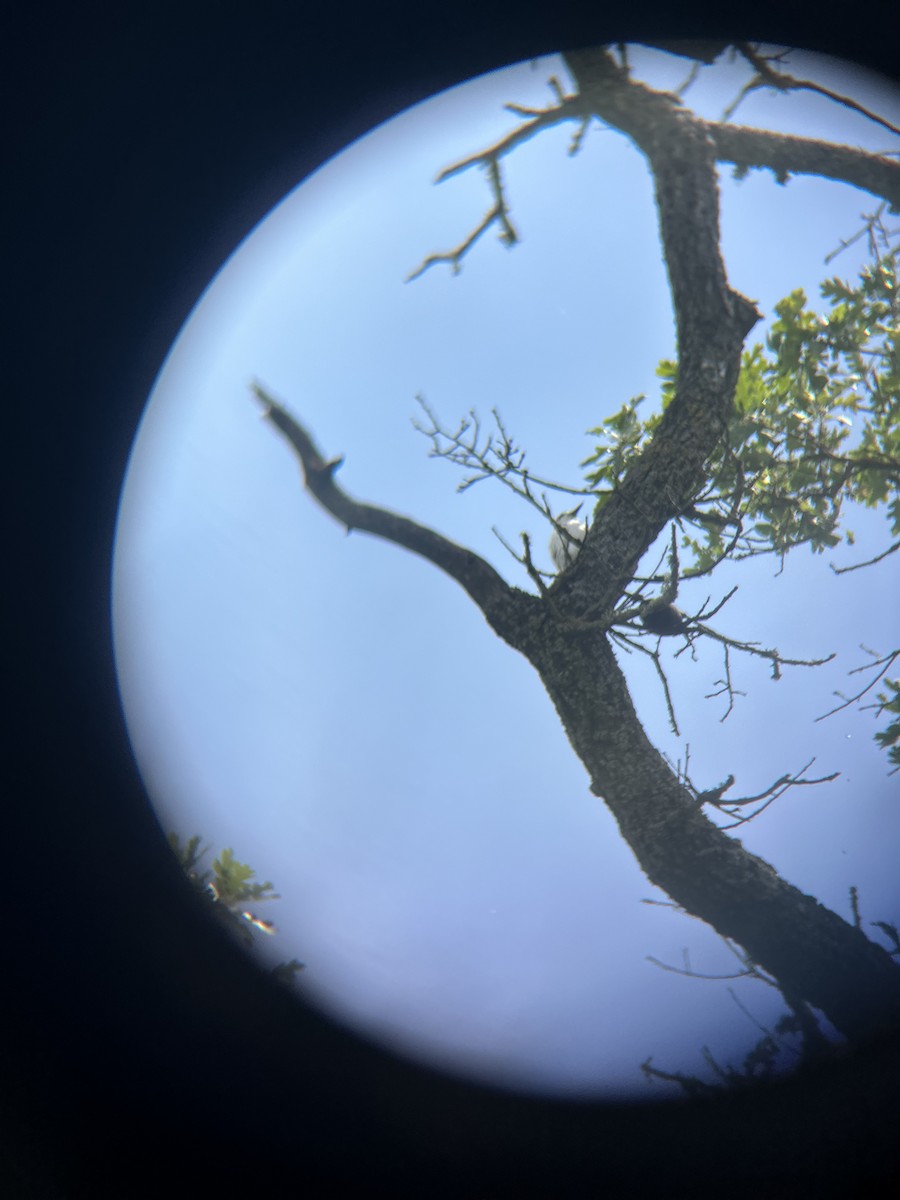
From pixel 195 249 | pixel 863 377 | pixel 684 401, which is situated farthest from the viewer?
pixel 863 377

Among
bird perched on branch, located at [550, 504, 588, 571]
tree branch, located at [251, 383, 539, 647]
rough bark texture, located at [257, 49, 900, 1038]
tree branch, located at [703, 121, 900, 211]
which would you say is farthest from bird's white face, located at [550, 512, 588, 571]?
tree branch, located at [703, 121, 900, 211]

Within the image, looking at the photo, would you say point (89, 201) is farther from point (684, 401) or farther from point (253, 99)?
point (684, 401)

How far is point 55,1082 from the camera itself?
7.19 feet

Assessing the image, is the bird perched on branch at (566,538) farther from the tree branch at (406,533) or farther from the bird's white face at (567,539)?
the tree branch at (406,533)

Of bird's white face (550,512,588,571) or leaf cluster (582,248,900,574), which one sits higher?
leaf cluster (582,248,900,574)

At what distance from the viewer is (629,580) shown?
2824 millimetres

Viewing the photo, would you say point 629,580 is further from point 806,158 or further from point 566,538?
point 806,158

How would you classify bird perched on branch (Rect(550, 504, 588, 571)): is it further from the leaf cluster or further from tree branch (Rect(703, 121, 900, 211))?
tree branch (Rect(703, 121, 900, 211))

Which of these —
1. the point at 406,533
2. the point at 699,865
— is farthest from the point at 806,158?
the point at 699,865

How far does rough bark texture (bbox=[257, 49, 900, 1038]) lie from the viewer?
244 cm

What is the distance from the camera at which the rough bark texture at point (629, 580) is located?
2439 millimetres

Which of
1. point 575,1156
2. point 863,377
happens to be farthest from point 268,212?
point 575,1156

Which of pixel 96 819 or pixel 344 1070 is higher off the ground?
pixel 96 819

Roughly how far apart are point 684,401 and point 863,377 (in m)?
1.62
